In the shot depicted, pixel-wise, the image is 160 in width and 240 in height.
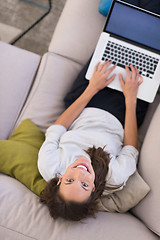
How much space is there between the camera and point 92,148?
3.72 ft

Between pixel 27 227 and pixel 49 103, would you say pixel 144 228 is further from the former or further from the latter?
pixel 49 103

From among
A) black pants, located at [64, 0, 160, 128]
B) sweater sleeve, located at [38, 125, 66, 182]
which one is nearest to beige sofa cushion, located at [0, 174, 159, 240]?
sweater sleeve, located at [38, 125, 66, 182]

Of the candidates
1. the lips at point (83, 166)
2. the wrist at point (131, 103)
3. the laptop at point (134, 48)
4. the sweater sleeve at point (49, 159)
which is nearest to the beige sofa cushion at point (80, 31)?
the laptop at point (134, 48)

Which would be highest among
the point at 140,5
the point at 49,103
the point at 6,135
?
the point at 140,5

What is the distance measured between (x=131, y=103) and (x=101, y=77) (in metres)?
0.21

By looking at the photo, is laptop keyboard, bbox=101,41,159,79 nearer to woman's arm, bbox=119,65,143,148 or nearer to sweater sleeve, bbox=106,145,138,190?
woman's arm, bbox=119,65,143,148

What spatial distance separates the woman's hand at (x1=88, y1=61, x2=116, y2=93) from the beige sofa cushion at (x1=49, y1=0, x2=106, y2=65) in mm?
187

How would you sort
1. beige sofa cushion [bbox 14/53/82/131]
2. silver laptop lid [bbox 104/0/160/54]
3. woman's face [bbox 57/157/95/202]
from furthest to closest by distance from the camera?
beige sofa cushion [bbox 14/53/82/131] → silver laptop lid [bbox 104/0/160/54] → woman's face [bbox 57/157/95/202]

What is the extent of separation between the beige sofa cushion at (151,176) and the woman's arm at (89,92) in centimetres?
34

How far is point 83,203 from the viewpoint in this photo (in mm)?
936

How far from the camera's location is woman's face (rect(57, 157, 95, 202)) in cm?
91

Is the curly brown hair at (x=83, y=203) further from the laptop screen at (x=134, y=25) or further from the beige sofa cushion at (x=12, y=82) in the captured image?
the laptop screen at (x=134, y=25)

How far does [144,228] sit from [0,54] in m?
1.18

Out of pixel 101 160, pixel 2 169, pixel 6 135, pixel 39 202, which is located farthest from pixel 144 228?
pixel 6 135
